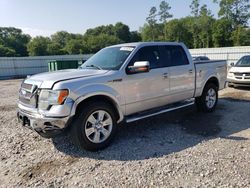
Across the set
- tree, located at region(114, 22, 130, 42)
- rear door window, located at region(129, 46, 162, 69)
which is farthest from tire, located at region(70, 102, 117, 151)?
tree, located at region(114, 22, 130, 42)

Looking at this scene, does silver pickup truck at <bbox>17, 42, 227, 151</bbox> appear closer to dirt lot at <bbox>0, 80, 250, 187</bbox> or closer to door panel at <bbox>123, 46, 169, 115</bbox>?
door panel at <bbox>123, 46, 169, 115</bbox>

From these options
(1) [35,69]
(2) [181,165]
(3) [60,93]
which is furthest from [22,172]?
(1) [35,69]

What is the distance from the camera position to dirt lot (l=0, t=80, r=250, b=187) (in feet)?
10.8

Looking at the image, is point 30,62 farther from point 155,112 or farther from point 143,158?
point 143,158

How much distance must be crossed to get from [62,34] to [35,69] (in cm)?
7817

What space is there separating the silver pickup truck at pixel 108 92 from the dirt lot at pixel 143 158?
450 millimetres

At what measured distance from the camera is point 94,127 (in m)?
4.19

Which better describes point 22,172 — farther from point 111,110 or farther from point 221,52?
point 221,52

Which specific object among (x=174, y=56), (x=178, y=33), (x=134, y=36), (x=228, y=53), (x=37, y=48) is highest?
(x=134, y=36)

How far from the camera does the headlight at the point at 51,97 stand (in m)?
3.79

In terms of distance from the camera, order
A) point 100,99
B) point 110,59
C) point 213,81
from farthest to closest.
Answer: point 213,81
point 110,59
point 100,99

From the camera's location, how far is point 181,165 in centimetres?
362

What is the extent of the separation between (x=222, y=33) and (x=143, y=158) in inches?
2280

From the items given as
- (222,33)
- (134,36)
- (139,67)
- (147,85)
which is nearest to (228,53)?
(147,85)
